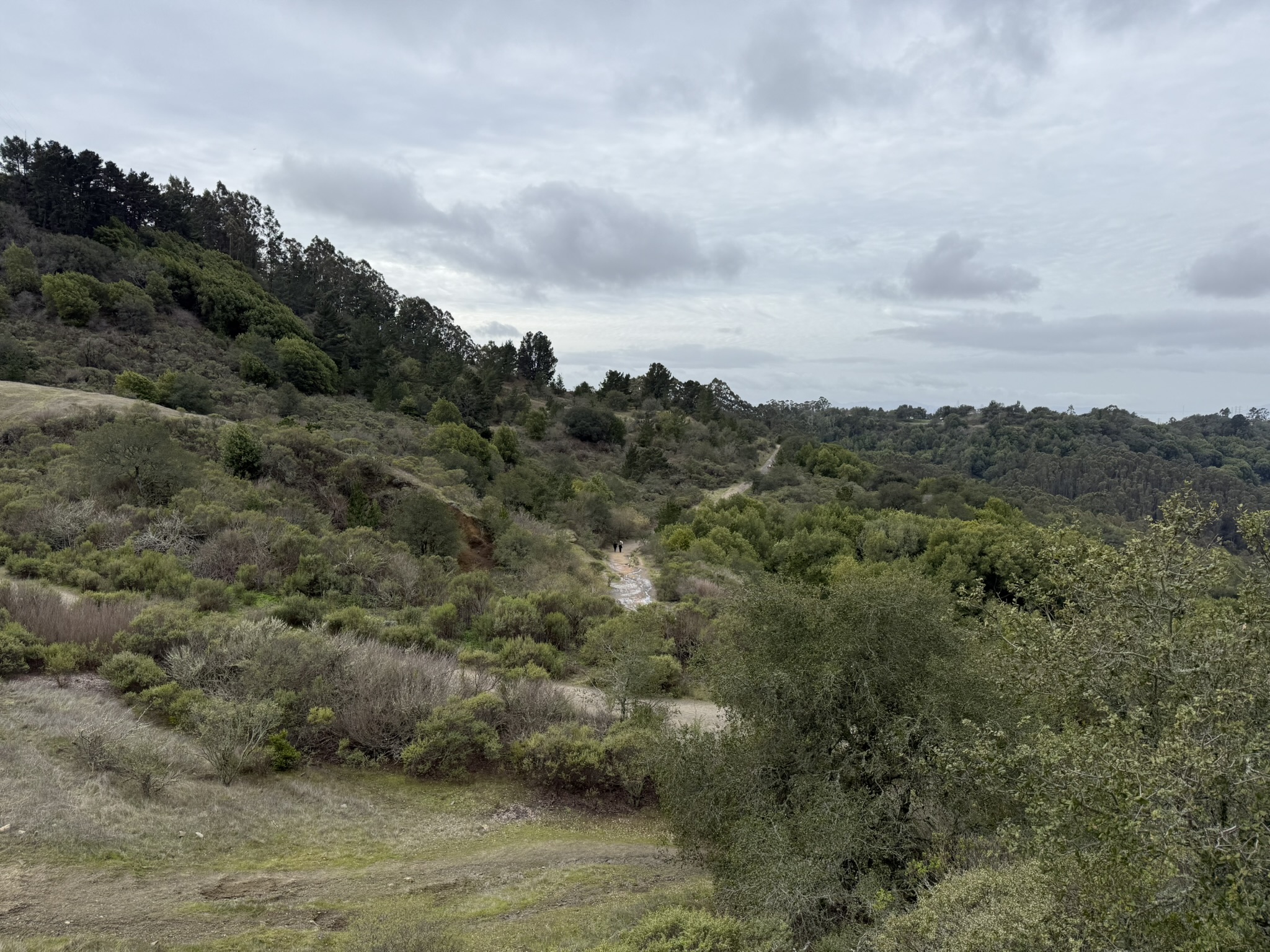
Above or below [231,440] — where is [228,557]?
below

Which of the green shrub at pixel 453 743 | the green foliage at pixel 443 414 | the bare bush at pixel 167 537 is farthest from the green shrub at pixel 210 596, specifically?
the green foliage at pixel 443 414

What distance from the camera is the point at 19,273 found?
37.7 meters

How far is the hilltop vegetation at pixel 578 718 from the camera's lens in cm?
479

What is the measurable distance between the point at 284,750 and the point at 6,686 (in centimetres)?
425

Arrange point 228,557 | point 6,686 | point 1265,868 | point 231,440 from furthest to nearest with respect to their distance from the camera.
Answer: point 231,440, point 228,557, point 6,686, point 1265,868

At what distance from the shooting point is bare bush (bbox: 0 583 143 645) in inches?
471

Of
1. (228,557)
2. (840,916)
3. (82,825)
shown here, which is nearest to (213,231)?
(228,557)

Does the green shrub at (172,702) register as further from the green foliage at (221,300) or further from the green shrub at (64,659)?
the green foliage at (221,300)

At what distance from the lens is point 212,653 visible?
1157cm

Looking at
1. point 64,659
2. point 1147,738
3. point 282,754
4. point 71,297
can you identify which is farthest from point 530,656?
point 71,297

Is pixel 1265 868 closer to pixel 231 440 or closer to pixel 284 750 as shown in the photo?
pixel 284 750

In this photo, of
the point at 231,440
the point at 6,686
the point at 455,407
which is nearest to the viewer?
the point at 6,686

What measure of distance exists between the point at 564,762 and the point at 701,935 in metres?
5.12

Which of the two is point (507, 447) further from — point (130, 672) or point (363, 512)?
point (130, 672)
